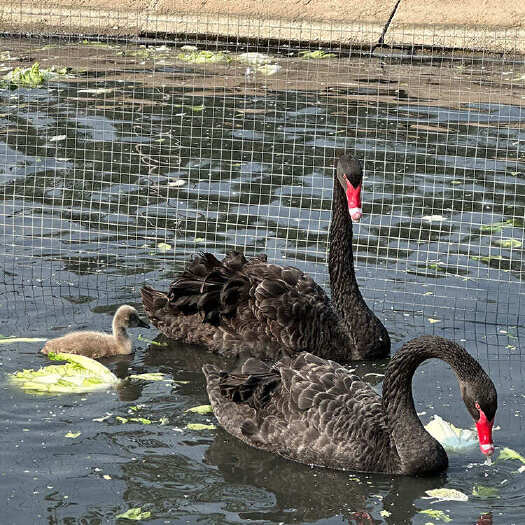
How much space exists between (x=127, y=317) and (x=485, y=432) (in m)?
2.71

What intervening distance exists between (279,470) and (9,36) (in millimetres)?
11412

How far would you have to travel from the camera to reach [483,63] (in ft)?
50.7

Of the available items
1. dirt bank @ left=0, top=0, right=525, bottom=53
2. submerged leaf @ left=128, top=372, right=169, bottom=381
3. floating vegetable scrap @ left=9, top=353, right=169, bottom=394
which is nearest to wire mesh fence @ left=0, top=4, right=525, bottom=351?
dirt bank @ left=0, top=0, right=525, bottom=53

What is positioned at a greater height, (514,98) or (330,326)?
(514,98)

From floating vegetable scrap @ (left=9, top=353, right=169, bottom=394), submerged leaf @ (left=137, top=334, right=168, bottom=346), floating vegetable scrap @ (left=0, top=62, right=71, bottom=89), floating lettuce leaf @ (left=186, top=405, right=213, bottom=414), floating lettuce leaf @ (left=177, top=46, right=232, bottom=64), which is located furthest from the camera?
floating lettuce leaf @ (left=177, top=46, right=232, bottom=64)

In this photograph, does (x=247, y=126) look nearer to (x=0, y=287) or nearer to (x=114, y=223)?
(x=114, y=223)

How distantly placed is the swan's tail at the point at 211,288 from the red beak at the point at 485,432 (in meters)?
2.40

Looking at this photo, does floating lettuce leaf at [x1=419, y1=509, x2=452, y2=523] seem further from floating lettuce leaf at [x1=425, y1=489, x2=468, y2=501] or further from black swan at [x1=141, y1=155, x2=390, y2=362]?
black swan at [x1=141, y1=155, x2=390, y2=362]

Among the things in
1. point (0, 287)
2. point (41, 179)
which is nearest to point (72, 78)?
point (41, 179)

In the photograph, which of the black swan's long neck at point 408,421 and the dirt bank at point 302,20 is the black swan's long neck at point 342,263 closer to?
the black swan's long neck at point 408,421

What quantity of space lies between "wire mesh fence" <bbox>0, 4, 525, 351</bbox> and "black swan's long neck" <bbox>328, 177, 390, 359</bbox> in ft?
2.59

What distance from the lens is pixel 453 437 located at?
666 cm

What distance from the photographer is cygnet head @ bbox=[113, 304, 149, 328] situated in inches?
304

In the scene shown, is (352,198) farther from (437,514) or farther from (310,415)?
(437,514)
